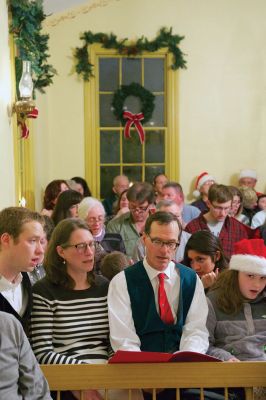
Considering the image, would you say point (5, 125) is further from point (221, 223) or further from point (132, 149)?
→ point (132, 149)

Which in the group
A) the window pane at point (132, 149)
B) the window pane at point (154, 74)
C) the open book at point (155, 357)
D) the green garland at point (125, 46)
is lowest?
the open book at point (155, 357)

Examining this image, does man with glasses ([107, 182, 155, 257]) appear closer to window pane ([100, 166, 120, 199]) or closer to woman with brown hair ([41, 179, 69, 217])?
woman with brown hair ([41, 179, 69, 217])

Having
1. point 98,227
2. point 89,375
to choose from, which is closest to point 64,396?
point 89,375

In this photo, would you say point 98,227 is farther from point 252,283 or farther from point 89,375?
point 89,375

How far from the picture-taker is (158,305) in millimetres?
3197

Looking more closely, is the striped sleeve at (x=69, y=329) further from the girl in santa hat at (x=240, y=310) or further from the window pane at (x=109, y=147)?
the window pane at (x=109, y=147)

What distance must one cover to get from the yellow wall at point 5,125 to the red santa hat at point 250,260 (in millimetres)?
2116

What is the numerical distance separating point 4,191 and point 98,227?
793mm

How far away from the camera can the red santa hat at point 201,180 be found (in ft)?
30.9

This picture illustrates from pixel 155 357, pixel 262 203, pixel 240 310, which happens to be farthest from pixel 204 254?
pixel 262 203

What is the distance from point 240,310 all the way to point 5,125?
2.71m

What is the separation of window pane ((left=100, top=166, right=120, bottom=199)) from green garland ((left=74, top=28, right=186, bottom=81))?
4.07ft

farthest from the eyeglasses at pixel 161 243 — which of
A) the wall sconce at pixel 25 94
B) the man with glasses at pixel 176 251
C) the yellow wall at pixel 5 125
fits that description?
the wall sconce at pixel 25 94

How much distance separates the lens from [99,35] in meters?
9.55
